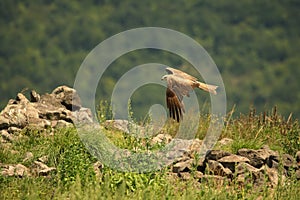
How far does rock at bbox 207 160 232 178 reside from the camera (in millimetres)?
12977

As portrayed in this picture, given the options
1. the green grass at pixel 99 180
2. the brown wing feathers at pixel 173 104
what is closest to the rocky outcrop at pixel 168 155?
the green grass at pixel 99 180

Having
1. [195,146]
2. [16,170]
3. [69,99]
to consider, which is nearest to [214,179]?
[195,146]

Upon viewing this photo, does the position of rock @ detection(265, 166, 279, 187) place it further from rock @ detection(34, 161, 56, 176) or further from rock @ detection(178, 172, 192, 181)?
rock @ detection(34, 161, 56, 176)

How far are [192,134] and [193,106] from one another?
4.48 ft

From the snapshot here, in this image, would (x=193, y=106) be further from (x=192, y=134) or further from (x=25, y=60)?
(x=25, y=60)

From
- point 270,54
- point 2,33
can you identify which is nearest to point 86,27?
point 2,33

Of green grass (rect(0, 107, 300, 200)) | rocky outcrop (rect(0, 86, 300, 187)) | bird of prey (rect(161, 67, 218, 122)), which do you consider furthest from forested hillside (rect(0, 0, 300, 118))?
green grass (rect(0, 107, 300, 200))

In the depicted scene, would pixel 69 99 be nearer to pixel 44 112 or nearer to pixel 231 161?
pixel 44 112

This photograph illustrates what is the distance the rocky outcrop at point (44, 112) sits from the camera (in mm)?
14633

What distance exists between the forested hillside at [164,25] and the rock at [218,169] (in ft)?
286

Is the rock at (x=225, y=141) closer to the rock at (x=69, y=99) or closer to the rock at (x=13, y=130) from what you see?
the rock at (x=69, y=99)

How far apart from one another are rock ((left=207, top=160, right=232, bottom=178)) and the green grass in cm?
25

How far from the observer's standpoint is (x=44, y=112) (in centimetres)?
1511

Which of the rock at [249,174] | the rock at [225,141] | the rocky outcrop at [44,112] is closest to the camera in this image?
the rock at [249,174]
